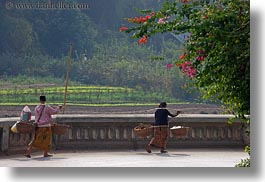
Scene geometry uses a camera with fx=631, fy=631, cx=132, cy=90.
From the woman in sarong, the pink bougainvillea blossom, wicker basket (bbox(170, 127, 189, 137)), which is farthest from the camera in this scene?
wicker basket (bbox(170, 127, 189, 137))

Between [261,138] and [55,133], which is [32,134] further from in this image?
[261,138]

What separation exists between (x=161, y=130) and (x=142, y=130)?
15.4 inches

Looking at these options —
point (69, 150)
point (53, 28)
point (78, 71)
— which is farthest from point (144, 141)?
point (78, 71)

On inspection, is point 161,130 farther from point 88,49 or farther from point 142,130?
point 88,49

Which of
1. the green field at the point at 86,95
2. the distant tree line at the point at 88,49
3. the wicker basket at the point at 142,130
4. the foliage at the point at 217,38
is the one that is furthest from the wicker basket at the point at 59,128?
the green field at the point at 86,95

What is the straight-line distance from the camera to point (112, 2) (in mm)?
44625

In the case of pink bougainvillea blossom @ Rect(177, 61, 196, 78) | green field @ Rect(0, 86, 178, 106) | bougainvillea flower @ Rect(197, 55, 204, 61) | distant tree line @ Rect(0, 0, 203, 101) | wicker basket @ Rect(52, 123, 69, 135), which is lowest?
wicker basket @ Rect(52, 123, 69, 135)

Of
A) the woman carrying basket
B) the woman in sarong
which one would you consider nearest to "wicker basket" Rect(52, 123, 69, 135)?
the woman in sarong

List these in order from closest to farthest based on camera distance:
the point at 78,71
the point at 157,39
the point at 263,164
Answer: the point at 263,164 < the point at 78,71 < the point at 157,39

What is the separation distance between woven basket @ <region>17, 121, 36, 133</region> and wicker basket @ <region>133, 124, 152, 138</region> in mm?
2001

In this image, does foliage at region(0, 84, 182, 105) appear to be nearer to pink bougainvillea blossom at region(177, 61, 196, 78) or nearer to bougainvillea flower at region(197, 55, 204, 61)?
pink bougainvillea blossom at region(177, 61, 196, 78)

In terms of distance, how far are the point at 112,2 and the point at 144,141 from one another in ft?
108

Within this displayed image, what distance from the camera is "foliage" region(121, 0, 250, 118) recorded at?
7.77m

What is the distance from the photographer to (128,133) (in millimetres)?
12586
